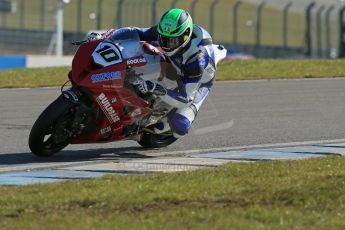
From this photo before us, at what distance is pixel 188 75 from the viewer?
9570 mm

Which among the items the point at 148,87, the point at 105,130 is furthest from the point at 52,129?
the point at 148,87

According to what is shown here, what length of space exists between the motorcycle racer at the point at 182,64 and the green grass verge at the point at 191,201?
128 centimetres

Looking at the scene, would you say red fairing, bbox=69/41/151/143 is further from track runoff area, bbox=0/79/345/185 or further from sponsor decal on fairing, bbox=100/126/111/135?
track runoff area, bbox=0/79/345/185

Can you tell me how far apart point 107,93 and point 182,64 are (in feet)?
2.91

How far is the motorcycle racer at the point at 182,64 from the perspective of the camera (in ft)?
31.2

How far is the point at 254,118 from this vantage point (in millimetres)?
13125

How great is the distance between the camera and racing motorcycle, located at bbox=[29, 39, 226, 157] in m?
9.18

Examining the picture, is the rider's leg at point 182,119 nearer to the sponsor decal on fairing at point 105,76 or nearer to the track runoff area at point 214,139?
the track runoff area at point 214,139

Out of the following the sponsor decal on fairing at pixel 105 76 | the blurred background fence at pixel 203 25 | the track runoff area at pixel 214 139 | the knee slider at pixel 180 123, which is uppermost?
the sponsor decal on fairing at pixel 105 76

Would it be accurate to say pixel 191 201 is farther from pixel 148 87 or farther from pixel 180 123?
pixel 148 87

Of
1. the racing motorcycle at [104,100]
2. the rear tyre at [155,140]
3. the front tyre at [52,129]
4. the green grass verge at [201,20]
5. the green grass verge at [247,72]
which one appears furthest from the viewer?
the green grass verge at [201,20]

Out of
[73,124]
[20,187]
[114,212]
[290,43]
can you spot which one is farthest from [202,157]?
[290,43]

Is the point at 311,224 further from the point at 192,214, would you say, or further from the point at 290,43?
the point at 290,43

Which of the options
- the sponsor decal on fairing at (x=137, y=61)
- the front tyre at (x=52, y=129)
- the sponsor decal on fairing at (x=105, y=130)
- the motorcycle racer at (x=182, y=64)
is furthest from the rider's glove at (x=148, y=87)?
the front tyre at (x=52, y=129)
